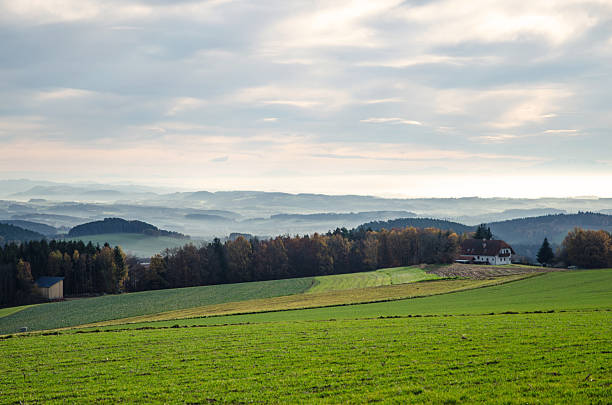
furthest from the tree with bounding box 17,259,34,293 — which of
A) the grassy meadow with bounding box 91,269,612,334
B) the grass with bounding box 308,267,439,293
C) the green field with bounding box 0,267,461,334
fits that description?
the grassy meadow with bounding box 91,269,612,334

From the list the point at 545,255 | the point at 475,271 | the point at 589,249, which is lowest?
the point at 545,255

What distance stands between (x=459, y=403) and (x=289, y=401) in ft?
15.3

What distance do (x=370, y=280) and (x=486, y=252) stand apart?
52.5 meters

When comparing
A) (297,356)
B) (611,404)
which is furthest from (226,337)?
(611,404)

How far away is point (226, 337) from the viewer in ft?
81.6

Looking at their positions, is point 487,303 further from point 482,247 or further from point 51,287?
point 482,247

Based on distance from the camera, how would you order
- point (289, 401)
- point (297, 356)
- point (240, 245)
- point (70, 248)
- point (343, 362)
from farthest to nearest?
point (240, 245), point (70, 248), point (297, 356), point (343, 362), point (289, 401)

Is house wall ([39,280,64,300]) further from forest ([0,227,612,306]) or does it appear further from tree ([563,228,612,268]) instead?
tree ([563,228,612,268])

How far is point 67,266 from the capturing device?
92.6 meters

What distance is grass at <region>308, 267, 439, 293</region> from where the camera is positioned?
77125 mm

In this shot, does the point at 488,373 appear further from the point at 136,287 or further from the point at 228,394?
the point at 136,287

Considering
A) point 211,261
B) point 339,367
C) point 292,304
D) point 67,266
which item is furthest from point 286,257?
point 339,367

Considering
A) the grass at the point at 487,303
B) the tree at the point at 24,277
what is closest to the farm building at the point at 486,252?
the grass at the point at 487,303

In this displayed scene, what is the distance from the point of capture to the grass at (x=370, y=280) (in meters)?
77.1
